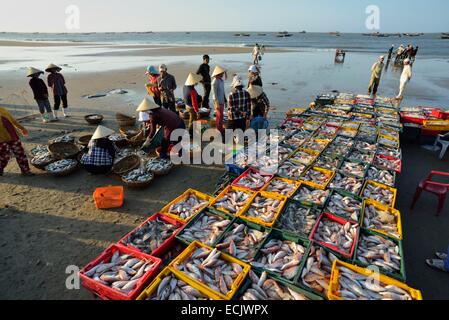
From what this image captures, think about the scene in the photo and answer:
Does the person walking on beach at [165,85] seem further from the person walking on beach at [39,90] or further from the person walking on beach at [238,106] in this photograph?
the person walking on beach at [39,90]

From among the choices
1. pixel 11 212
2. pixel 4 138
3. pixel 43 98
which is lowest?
pixel 11 212

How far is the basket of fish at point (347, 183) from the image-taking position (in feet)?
15.3

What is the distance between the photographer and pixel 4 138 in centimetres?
585

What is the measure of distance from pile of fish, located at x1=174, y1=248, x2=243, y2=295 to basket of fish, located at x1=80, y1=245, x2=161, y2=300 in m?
0.39

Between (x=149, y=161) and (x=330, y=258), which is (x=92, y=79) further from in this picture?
(x=330, y=258)

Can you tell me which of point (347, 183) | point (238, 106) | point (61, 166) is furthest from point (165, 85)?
point (347, 183)

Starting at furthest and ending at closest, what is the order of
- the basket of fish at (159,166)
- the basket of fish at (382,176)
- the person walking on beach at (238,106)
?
1. the person walking on beach at (238,106)
2. the basket of fish at (159,166)
3. the basket of fish at (382,176)

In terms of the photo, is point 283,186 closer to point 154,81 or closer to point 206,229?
point 206,229

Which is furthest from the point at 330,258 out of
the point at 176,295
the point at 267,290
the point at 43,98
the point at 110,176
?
the point at 43,98

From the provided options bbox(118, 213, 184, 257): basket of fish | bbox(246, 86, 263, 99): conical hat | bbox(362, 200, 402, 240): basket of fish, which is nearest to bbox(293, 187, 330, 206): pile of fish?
bbox(362, 200, 402, 240): basket of fish

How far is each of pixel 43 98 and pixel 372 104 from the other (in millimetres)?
11975

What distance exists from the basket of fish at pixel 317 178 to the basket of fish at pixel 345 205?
0.28 m

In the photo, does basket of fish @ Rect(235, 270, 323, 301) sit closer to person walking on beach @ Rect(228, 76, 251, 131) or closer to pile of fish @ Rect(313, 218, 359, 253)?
pile of fish @ Rect(313, 218, 359, 253)

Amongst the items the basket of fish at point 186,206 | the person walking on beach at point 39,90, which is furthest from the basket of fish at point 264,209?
the person walking on beach at point 39,90
